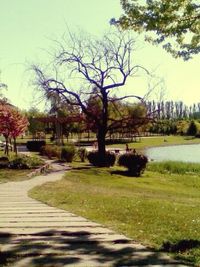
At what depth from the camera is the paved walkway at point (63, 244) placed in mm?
5871

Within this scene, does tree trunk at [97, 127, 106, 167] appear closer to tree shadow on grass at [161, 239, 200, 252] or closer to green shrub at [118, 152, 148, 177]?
green shrub at [118, 152, 148, 177]

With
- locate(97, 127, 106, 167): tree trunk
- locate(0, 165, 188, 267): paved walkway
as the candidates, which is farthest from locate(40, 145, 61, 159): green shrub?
locate(0, 165, 188, 267): paved walkway

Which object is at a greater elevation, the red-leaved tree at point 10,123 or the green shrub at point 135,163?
the red-leaved tree at point 10,123

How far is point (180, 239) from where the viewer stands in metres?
7.43

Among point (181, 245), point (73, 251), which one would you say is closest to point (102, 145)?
point (181, 245)

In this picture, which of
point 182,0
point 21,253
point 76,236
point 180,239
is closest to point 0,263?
point 21,253

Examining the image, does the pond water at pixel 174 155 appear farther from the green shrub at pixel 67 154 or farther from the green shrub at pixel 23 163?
the green shrub at pixel 23 163

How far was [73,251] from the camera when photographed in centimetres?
634

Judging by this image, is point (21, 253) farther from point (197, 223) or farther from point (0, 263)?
point (197, 223)

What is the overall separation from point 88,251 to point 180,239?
1.72 meters

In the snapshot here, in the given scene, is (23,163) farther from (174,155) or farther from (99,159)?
(174,155)

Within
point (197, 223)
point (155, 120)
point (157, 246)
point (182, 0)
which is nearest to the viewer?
point (157, 246)

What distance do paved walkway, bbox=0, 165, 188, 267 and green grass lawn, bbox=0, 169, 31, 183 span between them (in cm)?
1010

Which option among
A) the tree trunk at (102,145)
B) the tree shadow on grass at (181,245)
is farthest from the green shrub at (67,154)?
the tree shadow on grass at (181,245)
